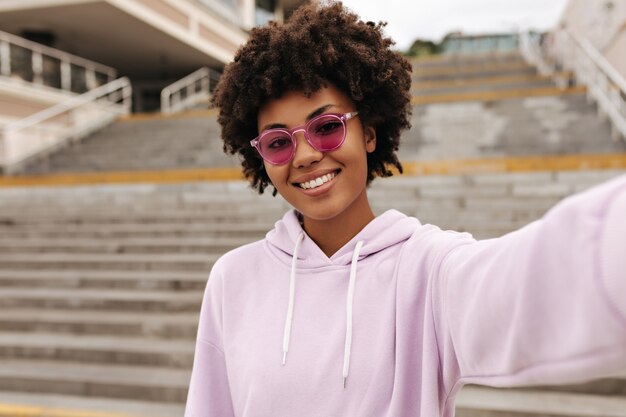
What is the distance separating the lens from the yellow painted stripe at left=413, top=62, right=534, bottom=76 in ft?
50.3

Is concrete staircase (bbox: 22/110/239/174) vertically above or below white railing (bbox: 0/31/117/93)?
below

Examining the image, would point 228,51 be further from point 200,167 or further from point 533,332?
point 533,332

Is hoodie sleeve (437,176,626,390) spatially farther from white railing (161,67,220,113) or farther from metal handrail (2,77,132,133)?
white railing (161,67,220,113)

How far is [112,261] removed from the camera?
17.5ft

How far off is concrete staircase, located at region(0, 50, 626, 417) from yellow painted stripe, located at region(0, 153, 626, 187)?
0.15 meters

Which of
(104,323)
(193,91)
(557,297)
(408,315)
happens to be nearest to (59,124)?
(193,91)

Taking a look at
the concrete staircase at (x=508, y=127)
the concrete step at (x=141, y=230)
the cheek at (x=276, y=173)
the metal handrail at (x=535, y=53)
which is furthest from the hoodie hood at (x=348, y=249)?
the metal handrail at (x=535, y=53)

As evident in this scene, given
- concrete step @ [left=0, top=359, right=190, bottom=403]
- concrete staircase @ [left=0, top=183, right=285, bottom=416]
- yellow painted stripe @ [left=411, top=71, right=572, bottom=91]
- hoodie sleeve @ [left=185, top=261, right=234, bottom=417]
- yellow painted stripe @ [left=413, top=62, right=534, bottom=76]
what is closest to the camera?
hoodie sleeve @ [left=185, top=261, right=234, bottom=417]

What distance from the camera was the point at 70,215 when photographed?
22.8 feet

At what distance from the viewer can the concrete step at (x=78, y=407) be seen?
11.3ft

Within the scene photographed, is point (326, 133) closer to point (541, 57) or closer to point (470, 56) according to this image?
point (541, 57)

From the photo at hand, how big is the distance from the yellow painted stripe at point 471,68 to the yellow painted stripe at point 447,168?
340 inches

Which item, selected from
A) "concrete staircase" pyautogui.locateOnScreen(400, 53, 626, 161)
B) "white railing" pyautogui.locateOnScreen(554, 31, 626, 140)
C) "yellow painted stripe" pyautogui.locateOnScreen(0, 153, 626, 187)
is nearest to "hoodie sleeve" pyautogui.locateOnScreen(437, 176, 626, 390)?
"yellow painted stripe" pyautogui.locateOnScreen(0, 153, 626, 187)

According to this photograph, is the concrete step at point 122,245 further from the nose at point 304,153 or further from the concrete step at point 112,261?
the nose at point 304,153
